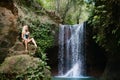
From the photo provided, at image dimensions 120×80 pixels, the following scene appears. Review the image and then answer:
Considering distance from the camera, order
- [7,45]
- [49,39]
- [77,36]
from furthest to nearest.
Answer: [77,36], [49,39], [7,45]

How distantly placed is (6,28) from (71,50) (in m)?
14.2

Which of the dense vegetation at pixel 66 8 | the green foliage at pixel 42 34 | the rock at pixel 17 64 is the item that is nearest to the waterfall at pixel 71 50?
the green foliage at pixel 42 34

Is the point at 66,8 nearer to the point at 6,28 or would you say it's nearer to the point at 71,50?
the point at 71,50

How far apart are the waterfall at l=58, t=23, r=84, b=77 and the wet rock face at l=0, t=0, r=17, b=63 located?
13.2m

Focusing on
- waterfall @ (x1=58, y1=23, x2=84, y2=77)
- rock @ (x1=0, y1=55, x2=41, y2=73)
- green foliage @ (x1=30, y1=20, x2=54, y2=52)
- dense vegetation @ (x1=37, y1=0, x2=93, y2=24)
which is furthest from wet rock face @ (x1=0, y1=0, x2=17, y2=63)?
dense vegetation @ (x1=37, y1=0, x2=93, y2=24)

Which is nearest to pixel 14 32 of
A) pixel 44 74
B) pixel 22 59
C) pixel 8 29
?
pixel 8 29

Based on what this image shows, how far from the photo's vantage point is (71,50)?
2377 centimetres

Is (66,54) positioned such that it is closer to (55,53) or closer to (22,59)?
(55,53)

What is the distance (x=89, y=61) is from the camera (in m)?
22.9

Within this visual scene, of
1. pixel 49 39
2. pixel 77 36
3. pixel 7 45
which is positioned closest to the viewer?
pixel 7 45

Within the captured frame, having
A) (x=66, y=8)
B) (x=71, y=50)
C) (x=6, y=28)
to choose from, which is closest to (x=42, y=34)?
(x=71, y=50)

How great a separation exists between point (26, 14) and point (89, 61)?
615cm

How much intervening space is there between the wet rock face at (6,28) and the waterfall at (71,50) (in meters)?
13.2

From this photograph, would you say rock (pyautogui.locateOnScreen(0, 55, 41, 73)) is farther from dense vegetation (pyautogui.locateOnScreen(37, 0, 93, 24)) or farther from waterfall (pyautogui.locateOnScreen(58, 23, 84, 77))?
dense vegetation (pyautogui.locateOnScreen(37, 0, 93, 24))
